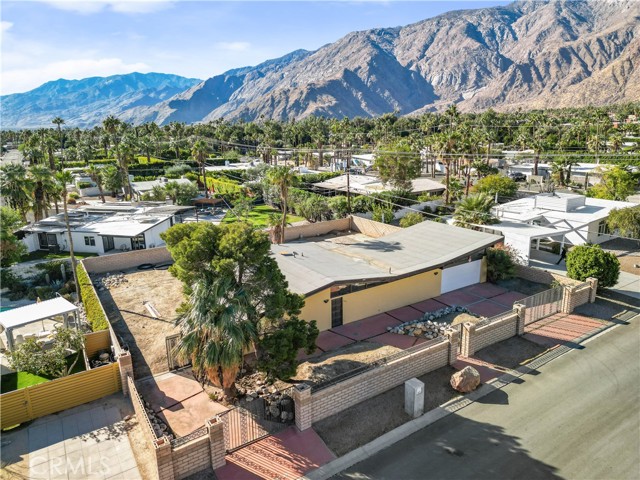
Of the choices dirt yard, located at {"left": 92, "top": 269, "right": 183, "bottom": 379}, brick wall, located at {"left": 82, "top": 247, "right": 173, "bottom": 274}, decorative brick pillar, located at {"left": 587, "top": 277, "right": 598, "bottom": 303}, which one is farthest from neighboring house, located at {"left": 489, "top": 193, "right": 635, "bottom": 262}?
brick wall, located at {"left": 82, "top": 247, "right": 173, "bottom": 274}

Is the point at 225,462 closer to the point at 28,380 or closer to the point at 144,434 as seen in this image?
the point at 144,434

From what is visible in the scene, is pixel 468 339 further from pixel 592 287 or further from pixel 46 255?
pixel 46 255

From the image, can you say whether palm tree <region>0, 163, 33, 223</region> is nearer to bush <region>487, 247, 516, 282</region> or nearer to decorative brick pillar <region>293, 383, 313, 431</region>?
decorative brick pillar <region>293, 383, 313, 431</region>

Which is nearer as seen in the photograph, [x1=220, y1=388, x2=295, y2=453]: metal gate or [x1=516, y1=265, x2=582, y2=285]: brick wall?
[x1=220, y1=388, x2=295, y2=453]: metal gate

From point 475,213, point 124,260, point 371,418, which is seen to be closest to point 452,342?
point 371,418

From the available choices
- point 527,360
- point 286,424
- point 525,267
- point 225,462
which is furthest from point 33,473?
point 525,267

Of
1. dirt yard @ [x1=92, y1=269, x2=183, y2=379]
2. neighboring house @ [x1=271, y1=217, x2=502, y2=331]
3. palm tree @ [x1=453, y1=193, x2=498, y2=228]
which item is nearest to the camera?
dirt yard @ [x1=92, y1=269, x2=183, y2=379]

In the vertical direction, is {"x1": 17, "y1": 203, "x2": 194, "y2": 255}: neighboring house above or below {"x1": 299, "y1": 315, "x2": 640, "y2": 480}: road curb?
above
